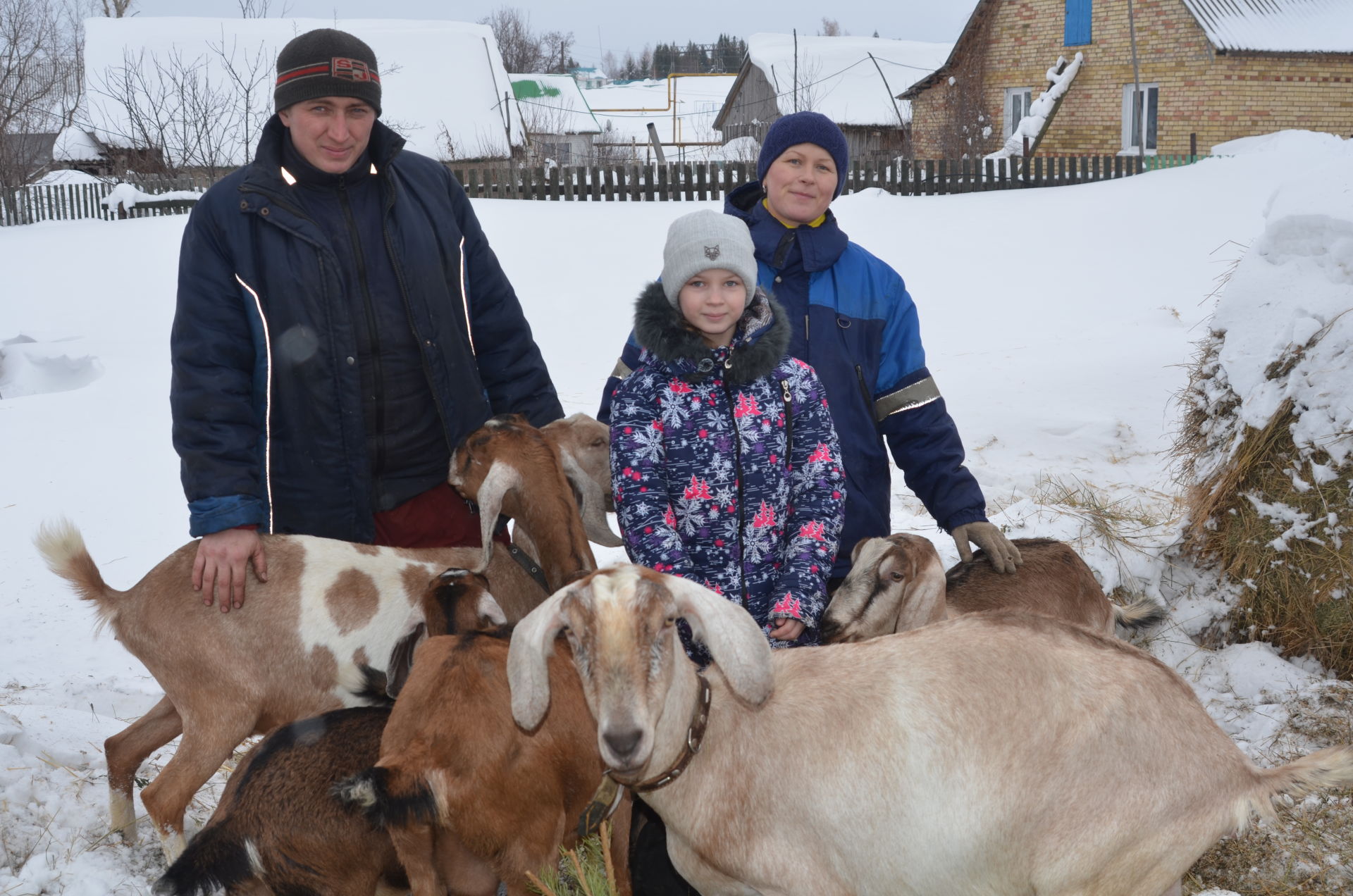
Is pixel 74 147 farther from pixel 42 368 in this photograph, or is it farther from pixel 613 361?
pixel 613 361

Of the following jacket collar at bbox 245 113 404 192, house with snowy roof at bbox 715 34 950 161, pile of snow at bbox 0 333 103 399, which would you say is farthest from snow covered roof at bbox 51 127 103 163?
jacket collar at bbox 245 113 404 192

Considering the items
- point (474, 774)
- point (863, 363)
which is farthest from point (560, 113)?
point (474, 774)

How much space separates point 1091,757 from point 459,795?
1523 millimetres

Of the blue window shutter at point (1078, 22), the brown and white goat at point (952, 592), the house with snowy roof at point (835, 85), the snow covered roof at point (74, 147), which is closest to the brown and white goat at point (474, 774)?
the brown and white goat at point (952, 592)

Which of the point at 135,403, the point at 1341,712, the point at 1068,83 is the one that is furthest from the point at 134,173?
the point at 1341,712

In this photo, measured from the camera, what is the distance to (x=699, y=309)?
331 centimetres

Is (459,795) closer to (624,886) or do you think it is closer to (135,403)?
(624,886)

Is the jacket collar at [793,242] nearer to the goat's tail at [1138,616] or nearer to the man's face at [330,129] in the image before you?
the man's face at [330,129]

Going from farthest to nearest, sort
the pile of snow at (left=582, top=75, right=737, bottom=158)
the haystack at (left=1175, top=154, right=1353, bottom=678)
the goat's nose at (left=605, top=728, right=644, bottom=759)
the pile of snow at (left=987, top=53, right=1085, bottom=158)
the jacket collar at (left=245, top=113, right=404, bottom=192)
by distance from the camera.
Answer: the pile of snow at (left=582, top=75, right=737, bottom=158), the pile of snow at (left=987, top=53, right=1085, bottom=158), the haystack at (left=1175, top=154, right=1353, bottom=678), the jacket collar at (left=245, top=113, right=404, bottom=192), the goat's nose at (left=605, top=728, right=644, bottom=759)

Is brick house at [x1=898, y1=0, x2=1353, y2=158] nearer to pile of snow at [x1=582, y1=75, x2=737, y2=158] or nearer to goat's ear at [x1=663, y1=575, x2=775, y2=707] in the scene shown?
pile of snow at [x1=582, y1=75, x2=737, y2=158]

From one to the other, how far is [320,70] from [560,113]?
3914 cm

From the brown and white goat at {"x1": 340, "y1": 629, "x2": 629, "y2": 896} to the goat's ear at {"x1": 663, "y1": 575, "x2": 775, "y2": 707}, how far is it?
0.52 metres

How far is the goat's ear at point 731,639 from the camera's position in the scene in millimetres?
2488

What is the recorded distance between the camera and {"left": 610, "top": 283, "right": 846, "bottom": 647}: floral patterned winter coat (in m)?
3.29
